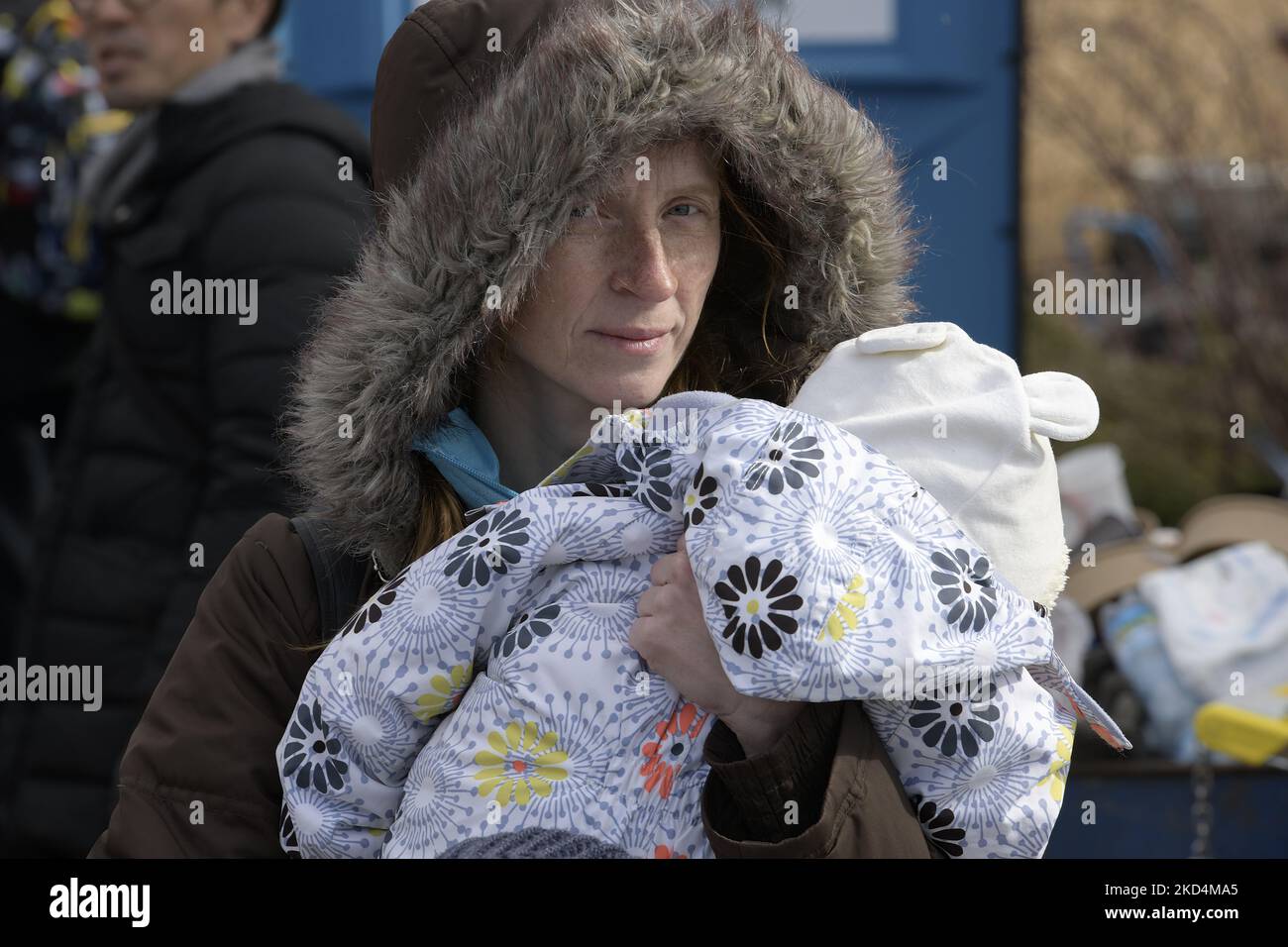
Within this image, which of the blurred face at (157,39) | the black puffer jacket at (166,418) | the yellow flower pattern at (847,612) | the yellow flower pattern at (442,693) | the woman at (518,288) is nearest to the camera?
the yellow flower pattern at (847,612)

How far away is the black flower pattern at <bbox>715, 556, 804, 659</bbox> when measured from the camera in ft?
3.98

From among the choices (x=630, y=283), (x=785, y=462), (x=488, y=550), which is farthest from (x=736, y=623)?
(x=630, y=283)

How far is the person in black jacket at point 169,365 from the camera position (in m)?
2.38

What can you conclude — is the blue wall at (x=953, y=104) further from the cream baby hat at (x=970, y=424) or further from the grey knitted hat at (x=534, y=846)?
the grey knitted hat at (x=534, y=846)

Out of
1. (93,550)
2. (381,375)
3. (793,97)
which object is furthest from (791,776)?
(93,550)

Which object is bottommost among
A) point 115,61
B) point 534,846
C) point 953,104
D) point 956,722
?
point 534,846

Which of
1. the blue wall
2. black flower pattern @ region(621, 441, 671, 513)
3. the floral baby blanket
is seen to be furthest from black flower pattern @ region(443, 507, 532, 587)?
the blue wall

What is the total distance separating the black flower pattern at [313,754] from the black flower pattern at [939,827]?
20.8 inches

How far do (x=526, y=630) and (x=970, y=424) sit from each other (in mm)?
455

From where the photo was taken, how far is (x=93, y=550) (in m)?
2.56

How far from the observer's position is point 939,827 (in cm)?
130

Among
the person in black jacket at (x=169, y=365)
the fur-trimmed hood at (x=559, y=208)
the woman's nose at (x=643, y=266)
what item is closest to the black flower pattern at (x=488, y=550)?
the fur-trimmed hood at (x=559, y=208)

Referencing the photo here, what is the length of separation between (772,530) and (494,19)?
74 cm

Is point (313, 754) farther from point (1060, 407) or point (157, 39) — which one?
point (157, 39)
